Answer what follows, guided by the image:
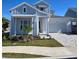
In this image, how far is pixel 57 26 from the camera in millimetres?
8055

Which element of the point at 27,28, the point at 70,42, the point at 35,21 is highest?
the point at 35,21

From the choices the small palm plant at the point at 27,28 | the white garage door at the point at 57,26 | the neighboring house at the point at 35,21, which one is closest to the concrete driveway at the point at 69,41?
the white garage door at the point at 57,26

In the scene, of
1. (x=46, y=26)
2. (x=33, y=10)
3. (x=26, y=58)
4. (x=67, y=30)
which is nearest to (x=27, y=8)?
(x=33, y=10)

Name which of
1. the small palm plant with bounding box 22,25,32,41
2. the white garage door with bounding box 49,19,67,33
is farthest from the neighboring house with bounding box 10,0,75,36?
the small palm plant with bounding box 22,25,32,41

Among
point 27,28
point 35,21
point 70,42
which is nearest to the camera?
point 70,42

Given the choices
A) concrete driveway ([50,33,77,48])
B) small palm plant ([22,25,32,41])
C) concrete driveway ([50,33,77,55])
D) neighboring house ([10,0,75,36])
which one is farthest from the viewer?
neighboring house ([10,0,75,36])

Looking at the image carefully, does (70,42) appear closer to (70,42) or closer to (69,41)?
(70,42)

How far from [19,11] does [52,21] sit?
1413mm

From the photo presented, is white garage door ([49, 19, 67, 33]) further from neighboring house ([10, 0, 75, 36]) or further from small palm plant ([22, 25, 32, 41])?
small palm plant ([22, 25, 32, 41])

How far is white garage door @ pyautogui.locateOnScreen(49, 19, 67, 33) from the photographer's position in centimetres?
764

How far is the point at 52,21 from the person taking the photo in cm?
830

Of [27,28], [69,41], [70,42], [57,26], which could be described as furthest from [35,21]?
[70,42]

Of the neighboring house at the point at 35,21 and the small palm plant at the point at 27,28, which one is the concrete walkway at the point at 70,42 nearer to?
the neighboring house at the point at 35,21

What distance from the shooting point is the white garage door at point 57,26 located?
301 inches
